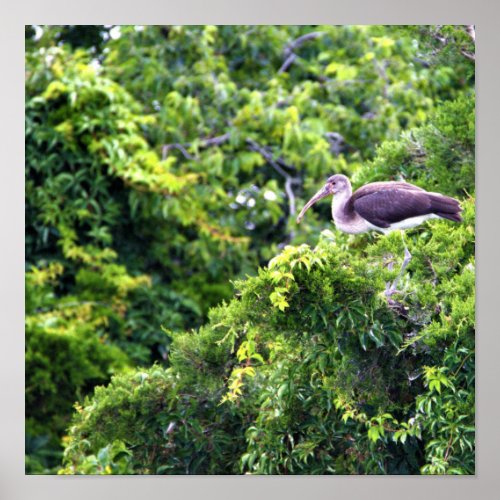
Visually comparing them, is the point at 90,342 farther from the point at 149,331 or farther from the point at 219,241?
the point at 219,241

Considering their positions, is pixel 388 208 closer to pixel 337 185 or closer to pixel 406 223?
pixel 406 223

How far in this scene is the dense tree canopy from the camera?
3.10 meters

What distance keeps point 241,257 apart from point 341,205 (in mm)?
1413

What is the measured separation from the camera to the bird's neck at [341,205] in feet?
10.4

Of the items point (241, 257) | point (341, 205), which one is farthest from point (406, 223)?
point (241, 257)

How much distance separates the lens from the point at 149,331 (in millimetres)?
4406

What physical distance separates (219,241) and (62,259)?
0.76 metres

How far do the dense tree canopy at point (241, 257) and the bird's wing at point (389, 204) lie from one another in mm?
91

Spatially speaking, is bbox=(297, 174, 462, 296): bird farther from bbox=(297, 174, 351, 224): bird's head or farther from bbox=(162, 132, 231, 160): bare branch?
bbox=(162, 132, 231, 160): bare branch

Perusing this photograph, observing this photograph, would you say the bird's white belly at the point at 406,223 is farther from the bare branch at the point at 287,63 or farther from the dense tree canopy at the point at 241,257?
the bare branch at the point at 287,63

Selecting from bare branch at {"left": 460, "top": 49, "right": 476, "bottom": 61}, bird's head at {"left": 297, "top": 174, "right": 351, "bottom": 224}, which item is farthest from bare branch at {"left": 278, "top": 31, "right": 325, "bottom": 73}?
bird's head at {"left": 297, "top": 174, "right": 351, "bottom": 224}

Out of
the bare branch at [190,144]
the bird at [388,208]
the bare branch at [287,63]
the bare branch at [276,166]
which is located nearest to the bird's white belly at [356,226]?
the bird at [388,208]
